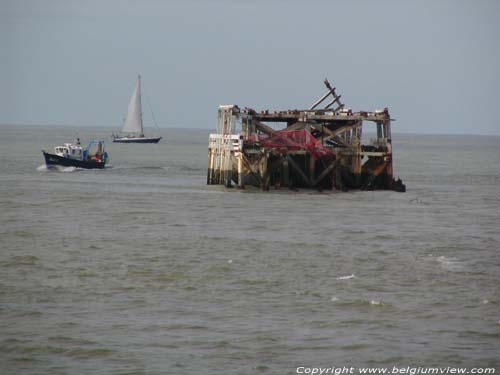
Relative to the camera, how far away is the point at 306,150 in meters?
49.0

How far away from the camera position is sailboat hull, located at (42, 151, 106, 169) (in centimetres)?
7019

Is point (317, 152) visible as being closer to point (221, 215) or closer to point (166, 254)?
point (221, 215)

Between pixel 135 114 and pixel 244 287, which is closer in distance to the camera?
pixel 244 287

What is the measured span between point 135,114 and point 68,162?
8335 cm

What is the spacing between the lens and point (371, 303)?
891 inches

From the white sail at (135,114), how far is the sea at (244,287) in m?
107

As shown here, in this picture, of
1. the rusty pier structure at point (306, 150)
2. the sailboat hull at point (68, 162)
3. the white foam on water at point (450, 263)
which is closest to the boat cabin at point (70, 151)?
the sailboat hull at point (68, 162)

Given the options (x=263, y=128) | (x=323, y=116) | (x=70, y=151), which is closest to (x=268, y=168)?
(x=263, y=128)

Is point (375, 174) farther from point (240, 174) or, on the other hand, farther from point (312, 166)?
point (240, 174)

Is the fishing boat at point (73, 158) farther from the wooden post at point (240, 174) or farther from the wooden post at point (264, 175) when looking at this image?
the wooden post at point (264, 175)

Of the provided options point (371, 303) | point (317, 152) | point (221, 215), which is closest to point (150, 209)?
point (221, 215)

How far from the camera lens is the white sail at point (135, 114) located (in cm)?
15112

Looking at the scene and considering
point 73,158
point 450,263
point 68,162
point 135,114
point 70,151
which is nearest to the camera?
point 450,263

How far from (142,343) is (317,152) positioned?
3043 cm
